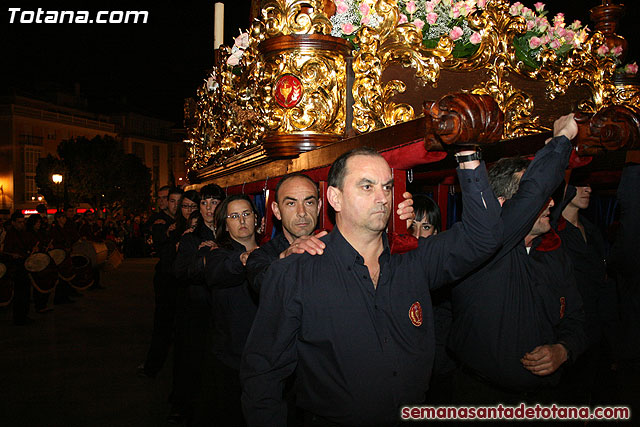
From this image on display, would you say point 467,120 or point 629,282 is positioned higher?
point 467,120

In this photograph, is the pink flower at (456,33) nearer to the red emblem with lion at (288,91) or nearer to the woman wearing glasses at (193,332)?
the red emblem with lion at (288,91)

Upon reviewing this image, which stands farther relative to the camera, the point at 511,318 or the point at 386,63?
the point at 386,63

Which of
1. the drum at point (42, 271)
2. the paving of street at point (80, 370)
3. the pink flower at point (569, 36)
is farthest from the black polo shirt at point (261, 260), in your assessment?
the drum at point (42, 271)

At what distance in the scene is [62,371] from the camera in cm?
671

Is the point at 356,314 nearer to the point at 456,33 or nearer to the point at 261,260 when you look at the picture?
the point at 261,260

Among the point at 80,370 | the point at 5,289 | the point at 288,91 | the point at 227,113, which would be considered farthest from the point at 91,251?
the point at 288,91

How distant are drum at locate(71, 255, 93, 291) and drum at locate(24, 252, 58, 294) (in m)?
1.19

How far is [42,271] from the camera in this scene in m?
10.7

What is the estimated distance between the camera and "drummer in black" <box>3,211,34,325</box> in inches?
381

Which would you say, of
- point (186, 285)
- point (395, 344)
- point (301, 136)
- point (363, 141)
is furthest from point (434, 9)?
point (186, 285)

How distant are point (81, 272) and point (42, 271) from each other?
1785mm

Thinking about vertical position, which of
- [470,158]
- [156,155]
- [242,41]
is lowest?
[470,158]

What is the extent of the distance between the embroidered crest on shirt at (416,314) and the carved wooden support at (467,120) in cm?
68

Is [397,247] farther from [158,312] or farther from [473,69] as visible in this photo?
[158,312]
